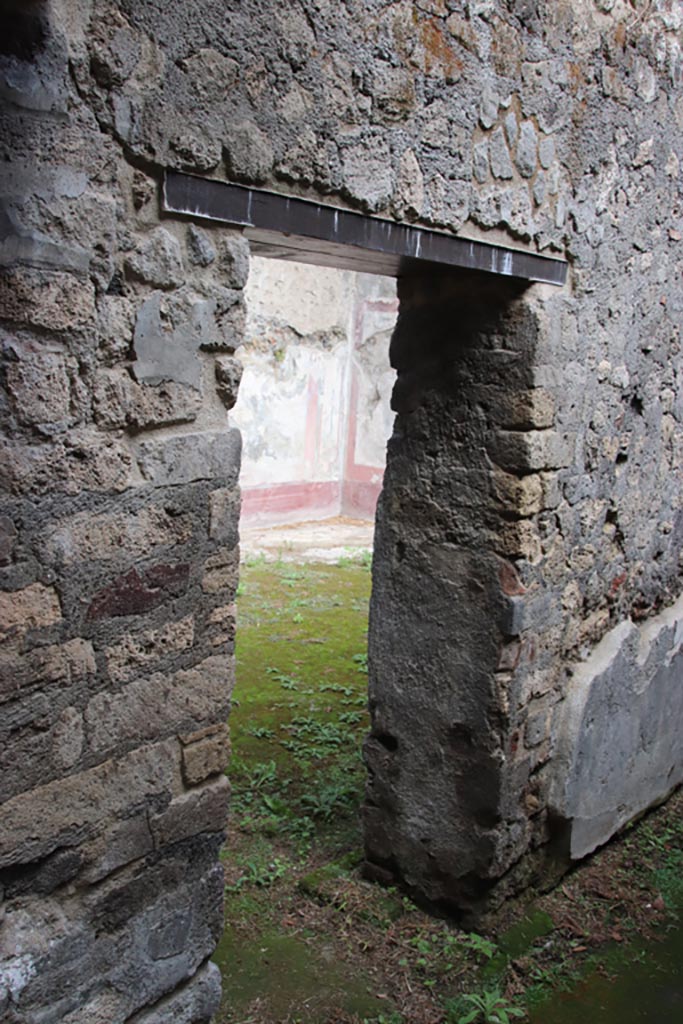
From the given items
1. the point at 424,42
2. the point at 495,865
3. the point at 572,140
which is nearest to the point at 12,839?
the point at 495,865

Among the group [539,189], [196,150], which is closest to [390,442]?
[539,189]

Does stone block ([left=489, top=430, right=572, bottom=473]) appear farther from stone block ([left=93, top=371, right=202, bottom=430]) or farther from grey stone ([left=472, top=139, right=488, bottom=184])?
stone block ([left=93, top=371, right=202, bottom=430])

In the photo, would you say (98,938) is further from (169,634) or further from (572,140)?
(572,140)

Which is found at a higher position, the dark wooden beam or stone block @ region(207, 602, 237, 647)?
the dark wooden beam

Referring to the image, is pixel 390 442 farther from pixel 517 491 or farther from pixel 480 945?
pixel 480 945

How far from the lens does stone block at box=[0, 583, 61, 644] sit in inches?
68.7

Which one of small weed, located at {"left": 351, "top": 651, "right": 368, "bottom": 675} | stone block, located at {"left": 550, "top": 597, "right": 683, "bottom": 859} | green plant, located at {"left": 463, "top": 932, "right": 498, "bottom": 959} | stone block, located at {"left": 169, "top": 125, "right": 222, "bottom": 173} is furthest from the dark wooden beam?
small weed, located at {"left": 351, "top": 651, "right": 368, "bottom": 675}

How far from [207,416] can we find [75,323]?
0.41 metres

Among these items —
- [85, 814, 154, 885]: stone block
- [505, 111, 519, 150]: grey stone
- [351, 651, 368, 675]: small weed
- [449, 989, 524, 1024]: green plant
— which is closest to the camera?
[85, 814, 154, 885]: stone block

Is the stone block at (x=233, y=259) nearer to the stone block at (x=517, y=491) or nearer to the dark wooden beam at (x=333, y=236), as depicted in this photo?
the dark wooden beam at (x=333, y=236)

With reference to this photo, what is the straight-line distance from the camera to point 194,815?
219 cm

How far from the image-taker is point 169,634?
2.08 metres

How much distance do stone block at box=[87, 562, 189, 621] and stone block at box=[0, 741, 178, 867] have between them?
34cm

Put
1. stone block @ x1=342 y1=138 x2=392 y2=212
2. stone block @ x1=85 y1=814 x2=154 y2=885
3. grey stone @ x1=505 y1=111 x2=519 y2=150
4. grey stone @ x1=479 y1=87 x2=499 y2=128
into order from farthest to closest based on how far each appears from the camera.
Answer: grey stone @ x1=505 y1=111 x2=519 y2=150
grey stone @ x1=479 y1=87 x2=499 y2=128
stone block @ x1=342 y1=138 x2=392 y2=212
stone block @ x1=85 y1=814 x2=154 y2=885
